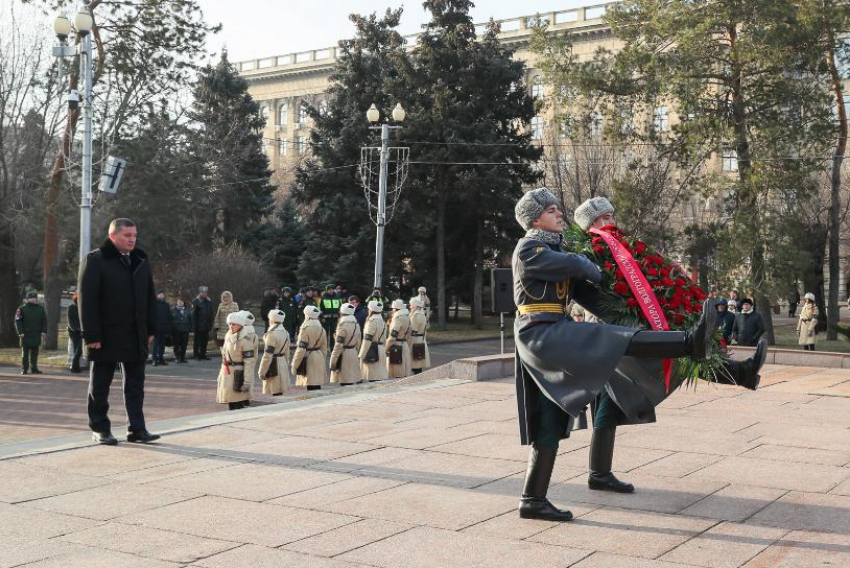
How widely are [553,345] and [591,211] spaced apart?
117 cm

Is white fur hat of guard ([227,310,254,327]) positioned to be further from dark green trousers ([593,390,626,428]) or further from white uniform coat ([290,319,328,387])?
dark green trousers ([593,390,626,428])

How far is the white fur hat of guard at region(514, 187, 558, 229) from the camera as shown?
600 cm

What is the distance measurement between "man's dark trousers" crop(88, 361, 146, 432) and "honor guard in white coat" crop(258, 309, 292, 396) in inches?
265

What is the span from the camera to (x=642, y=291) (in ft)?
20.3

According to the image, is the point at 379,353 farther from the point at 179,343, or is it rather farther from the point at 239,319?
the point at 179,343

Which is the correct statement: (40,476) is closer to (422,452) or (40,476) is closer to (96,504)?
(96,504)

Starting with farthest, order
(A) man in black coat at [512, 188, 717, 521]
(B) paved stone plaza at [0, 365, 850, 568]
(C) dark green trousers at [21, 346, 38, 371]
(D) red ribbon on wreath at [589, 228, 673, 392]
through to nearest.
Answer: (C) dark green trousers at [21, 346, 38, 371], (D) red ribbon on wreath at [589, 228, 673, 392], (A) man in black coat at [512, 188, 717, 521], (B) paved stone plaza at [0, 365, 850, 568]

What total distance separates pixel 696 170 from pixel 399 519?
26.3m

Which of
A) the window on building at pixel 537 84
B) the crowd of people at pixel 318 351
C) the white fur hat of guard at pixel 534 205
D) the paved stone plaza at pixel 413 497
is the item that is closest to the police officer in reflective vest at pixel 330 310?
the crowd of people at pixel 318 351

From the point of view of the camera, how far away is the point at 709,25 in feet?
86.5

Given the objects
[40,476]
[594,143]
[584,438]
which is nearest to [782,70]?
[594,143]

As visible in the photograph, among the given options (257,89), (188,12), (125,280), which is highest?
(257,89)

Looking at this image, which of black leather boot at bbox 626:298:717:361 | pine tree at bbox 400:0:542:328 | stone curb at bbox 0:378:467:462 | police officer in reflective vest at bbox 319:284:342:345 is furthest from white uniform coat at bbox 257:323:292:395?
pine tree at bbox 400:0:542:328

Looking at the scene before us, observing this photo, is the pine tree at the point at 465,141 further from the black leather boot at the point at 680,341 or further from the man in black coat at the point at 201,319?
the black leather boot at the point at 680,341
